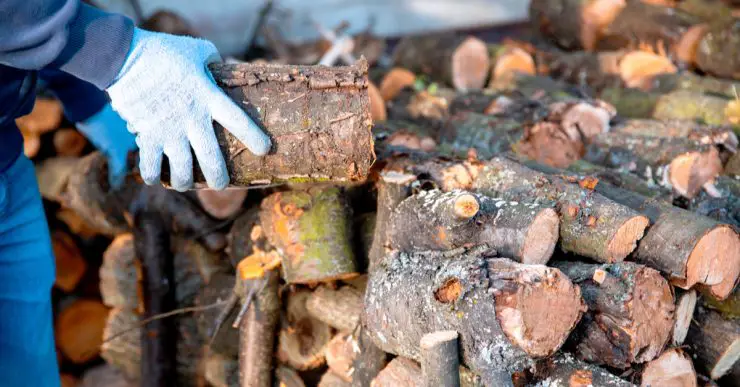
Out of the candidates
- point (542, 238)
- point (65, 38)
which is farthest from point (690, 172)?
point (65, 38)

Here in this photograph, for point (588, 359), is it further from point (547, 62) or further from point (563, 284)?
point (547, 62)

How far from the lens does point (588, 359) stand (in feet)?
5.60

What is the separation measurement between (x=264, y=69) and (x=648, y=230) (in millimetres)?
1159

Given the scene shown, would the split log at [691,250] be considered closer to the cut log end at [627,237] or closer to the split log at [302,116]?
the cut log end at [627,237]

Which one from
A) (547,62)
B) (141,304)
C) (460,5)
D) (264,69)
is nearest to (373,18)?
(460,5)

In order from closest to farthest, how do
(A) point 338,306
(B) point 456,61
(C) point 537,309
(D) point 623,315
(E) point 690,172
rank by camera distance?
(C) point 537,309
(D) point 623,315
(A) point 338,306
(E) point 690,172
(B) point 456,61

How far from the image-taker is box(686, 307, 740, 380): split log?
6.15 ft

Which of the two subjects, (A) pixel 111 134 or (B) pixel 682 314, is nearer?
(B) pixel 682 314

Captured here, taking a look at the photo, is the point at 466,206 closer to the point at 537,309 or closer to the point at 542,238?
the point at 542,238

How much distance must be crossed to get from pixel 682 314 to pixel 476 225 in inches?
24.9

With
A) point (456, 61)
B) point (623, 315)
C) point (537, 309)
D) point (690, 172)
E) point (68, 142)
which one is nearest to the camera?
point (537, 309)

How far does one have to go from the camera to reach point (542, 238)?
178 centimetres

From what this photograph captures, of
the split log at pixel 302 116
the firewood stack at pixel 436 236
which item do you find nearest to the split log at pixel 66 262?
the firewood stack at pixel 436 236

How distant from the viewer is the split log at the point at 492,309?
153 centimetres
